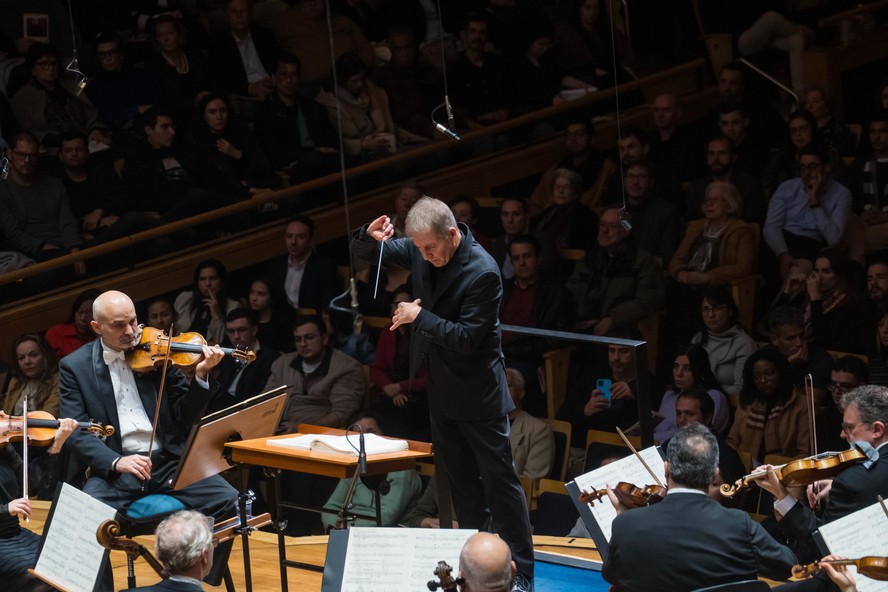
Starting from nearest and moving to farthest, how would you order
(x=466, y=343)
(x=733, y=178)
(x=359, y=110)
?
(x=466, y=343)
(x=733, y=178)
(x=359, y=110)

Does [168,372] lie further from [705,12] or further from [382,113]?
[705,12]

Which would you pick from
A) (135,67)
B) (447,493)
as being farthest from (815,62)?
(447,493)

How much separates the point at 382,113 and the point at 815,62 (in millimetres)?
2655

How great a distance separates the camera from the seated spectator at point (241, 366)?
6582mm

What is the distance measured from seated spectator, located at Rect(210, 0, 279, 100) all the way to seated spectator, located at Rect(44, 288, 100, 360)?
176 centimetres

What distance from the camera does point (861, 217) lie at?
6.63 meters

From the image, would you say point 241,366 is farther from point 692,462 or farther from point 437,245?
point 692,462

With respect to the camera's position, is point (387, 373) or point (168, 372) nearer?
point (168, 372)

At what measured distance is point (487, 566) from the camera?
327cm

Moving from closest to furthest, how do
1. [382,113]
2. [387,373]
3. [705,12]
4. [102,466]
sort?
[102,466] < [387,373] < [382,113] < [705,12]

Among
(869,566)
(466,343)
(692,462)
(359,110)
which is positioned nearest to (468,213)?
(359,110)

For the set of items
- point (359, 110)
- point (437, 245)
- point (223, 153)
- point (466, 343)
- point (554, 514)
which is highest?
point (359, 110)

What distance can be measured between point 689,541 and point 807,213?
354cm

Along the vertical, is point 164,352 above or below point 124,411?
above
